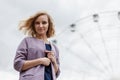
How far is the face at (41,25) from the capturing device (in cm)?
438

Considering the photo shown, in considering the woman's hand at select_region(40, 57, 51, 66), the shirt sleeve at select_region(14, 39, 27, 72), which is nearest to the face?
the shirt sleeve at select_region(14, 39, 27, 72)

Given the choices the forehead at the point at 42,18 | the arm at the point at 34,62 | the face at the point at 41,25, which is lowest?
the arm at the point at 34,62

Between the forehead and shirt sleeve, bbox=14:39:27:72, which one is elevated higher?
the forehead

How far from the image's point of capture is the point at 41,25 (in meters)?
4.37

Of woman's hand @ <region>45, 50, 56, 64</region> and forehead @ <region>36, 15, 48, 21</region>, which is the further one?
forehead @ <region>36, 15, 48, 21</region>

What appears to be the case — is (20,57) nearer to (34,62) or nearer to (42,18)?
(34,62)

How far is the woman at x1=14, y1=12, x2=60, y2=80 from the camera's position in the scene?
4188 millimetres

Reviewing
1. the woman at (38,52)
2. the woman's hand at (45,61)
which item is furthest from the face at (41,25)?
the woman's hand at (45,61)

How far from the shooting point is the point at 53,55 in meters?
4.32

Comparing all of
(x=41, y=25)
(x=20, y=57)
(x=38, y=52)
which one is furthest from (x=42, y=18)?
(x=20, y=57)

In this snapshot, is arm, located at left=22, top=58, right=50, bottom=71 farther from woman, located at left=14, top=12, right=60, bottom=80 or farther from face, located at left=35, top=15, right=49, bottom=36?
face, located at left=35, top=15, right=49, bottom=36

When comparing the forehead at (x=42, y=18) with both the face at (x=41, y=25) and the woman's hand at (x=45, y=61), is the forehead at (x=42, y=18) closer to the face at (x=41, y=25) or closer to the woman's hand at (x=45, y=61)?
the face at (x=41, y=25)

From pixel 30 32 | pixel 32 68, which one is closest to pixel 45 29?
pixel 30 32

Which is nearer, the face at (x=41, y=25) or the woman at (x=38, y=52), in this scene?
the woman at (x=38, y=52)
